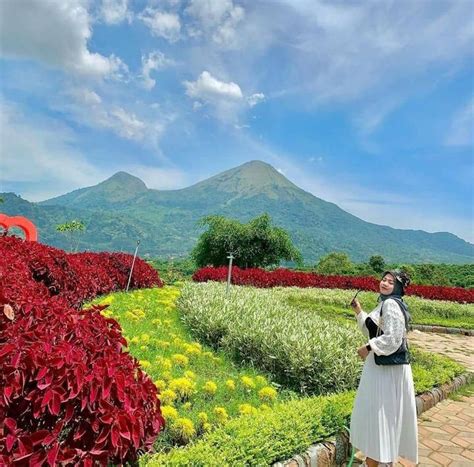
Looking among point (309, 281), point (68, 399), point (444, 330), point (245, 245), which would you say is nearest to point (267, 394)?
point (68, 399)

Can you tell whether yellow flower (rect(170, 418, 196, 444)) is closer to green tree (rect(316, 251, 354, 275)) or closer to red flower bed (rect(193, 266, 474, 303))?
red flower bed (rect(193, 266, 474, 303))

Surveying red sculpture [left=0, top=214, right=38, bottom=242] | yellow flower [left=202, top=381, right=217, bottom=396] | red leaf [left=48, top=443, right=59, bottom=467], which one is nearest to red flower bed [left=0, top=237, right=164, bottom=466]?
red leaf [left=48, top=443, right=59, bottom=467]

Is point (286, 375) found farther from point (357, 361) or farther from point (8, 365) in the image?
point (8, 365)

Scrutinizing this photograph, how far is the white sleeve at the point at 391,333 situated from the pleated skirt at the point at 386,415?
202 millimetres

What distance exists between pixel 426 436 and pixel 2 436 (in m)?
4.15

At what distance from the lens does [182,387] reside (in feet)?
13.4

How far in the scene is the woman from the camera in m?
3.29

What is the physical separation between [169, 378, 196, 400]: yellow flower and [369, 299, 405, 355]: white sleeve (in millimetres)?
1819

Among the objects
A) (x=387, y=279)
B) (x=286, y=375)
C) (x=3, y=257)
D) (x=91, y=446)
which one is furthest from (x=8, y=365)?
(x=3, y=257)

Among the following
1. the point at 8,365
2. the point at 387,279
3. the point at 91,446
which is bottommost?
the point at 91,446

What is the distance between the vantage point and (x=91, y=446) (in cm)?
184

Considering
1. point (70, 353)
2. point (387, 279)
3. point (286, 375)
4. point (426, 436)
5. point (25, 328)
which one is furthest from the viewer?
point (286, 375)

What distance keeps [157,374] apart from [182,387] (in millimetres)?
517

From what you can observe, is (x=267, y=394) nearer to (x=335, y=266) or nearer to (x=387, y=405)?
(x=387, y=405)
